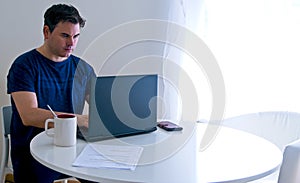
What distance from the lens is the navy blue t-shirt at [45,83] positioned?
74.0 inches

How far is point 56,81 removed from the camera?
201 centimetres

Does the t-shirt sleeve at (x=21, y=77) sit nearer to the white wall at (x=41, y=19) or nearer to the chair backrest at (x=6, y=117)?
the chair backrest at (x=6, y=117)

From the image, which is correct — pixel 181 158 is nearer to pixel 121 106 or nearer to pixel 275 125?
pixel 121 106

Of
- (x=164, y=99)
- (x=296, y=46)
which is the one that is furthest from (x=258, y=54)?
(x=164, y=99)

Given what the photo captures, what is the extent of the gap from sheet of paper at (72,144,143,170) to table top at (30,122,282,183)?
0.07 ft

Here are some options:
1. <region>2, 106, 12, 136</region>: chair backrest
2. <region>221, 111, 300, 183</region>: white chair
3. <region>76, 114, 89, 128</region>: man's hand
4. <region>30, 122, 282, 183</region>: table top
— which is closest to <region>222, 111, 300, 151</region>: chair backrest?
<region>221, 111, 300, 183</region>: white chair

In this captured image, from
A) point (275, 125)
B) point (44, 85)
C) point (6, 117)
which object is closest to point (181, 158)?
point (44, 85)

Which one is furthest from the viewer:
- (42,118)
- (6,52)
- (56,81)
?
(6,52)

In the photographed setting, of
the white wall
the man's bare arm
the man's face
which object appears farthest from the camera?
the white wall

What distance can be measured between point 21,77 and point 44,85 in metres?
0.13

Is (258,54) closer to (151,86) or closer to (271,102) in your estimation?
(271,102)

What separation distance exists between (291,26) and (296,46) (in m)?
0.11

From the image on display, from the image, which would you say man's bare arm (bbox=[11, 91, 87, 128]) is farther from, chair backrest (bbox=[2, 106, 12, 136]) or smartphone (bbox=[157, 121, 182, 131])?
chair backrest (bbox=[2, 106, 12, 136])

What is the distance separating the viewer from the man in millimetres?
1846
